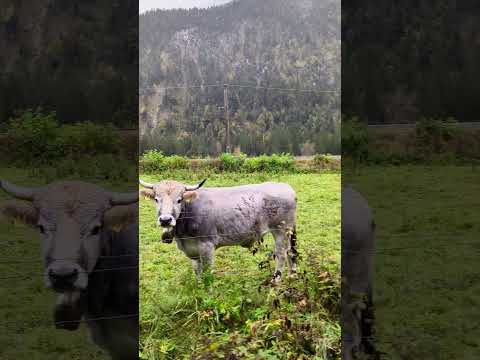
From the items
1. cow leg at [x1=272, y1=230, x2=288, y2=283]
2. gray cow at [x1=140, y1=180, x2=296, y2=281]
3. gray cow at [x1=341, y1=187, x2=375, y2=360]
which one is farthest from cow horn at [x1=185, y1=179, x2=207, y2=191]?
gray cow at [x1=341, y1=187, x2=375, y2=360]

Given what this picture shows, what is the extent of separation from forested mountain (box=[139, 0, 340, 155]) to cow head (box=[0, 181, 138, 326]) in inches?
34.8

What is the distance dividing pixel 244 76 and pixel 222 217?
714 mm

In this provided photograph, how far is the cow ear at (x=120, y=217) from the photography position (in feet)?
7.12

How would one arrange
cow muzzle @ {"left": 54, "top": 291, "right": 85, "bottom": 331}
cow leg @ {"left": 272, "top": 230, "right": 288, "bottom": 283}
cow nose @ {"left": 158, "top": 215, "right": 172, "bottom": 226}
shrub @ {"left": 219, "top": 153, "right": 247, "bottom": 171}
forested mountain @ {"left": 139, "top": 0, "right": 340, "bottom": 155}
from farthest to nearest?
cow leg @ {"left": 272, "top": 230, "right": 288, "bottom": 283}
shrub @ {"left": 219, "top": 153, "right": 247, "bottom": 171}
forested mountain @ {"left": 139, "top": 0, "right": 340, "bottom": 155}
cow nose @ {"left": 158, "top": 215, "right": 172, "bottom": 226}
cow muzzle @ {"left": 54, "top": 291, "right": 85, "bottom": 331}

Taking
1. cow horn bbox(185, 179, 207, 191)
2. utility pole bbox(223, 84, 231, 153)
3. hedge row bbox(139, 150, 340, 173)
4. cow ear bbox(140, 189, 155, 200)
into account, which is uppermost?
utility pole bbox(223, 84, 231, 153)

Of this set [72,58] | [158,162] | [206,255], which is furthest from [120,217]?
[206,255]

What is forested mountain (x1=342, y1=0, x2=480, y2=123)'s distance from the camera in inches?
102

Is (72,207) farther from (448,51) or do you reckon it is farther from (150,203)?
(448,51)

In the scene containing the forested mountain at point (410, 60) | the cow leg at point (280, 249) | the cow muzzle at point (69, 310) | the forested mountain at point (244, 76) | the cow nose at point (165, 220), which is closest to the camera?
the cow muzzle at point (69, 310)

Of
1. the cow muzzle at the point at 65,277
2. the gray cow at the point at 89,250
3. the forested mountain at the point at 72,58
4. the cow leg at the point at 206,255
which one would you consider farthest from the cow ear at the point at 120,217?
the cow leg at the point at 206,255

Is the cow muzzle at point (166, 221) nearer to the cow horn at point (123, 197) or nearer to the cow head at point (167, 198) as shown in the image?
the cow head at point (167, 198)

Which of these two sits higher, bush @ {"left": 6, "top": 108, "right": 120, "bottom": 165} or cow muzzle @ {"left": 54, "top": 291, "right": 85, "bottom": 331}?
bush @ {"left": 6, "top": 108, "right": 120, "bottom": 165}

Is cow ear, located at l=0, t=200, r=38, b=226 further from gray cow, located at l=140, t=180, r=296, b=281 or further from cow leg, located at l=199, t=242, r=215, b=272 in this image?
cow leg, located at l=199, t=242, r=215, b=272

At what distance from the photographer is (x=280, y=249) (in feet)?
10.9
